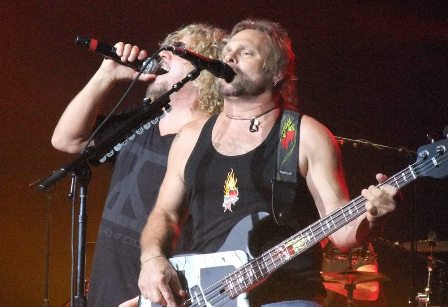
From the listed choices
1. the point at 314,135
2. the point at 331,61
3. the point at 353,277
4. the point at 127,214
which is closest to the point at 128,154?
the point at 127,214

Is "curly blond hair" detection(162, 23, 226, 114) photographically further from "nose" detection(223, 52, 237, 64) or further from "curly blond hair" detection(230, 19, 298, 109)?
"nose" detection(223, 52, 237, 64)

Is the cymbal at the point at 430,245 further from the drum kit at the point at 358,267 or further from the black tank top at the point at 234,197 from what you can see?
the black tank top at the point at 234,197

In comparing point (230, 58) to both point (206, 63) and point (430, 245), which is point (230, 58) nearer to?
point (206, 63)

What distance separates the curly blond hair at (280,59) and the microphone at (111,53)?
0.54 metres

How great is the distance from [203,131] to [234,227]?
0.64 meters

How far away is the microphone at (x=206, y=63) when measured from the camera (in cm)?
305

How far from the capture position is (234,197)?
10.4 ft

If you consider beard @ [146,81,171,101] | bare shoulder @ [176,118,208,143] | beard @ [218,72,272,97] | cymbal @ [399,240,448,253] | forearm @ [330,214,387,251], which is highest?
beard @ [146,81,171,101]

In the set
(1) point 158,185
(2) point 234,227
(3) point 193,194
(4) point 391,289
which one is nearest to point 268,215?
(2) point 234,227

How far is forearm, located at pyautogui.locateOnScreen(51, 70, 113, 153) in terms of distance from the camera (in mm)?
3773

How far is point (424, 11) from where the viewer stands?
676 cm

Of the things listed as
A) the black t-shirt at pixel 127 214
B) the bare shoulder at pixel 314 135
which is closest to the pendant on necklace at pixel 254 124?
the bare shoulder at pixel 314 135

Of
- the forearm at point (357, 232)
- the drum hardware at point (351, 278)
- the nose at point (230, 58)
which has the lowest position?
the forearm at point (357, 232)

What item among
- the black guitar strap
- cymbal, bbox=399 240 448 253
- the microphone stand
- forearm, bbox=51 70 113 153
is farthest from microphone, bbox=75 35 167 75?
cymbal, bbox=399 240 448 253
